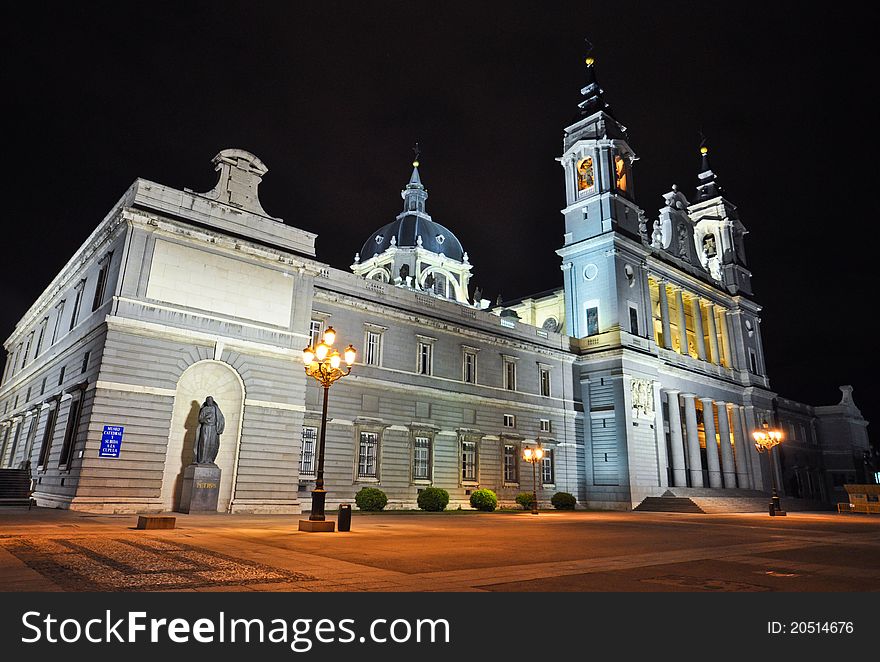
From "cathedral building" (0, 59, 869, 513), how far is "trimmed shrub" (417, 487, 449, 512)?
192 centimetres

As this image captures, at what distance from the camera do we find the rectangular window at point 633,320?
44250 mm

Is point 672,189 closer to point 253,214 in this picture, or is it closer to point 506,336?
point 506,336

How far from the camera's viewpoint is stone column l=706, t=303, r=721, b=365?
53500 millimetres

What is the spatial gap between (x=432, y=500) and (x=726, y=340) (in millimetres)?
38644

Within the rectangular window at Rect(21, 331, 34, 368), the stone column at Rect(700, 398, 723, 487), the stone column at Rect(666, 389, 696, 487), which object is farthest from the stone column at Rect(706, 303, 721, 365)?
the rectangular window at Rect(21, 331, 34, 368)

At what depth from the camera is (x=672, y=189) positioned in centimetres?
5556

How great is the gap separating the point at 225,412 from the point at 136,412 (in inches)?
142

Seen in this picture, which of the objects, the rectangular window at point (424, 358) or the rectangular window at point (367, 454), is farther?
the rectangular window at point (424, 358)

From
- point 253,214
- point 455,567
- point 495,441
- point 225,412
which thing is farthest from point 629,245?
point 455,567

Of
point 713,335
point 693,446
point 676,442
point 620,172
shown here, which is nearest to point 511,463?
point 676,442

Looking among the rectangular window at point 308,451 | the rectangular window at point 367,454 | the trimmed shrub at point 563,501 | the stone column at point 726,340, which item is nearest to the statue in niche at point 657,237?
the stone column at point 726,340

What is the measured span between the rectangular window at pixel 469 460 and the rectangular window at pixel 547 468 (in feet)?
20.3

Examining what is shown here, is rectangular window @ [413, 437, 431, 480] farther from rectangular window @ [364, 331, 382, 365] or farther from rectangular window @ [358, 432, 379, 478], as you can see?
rectangular window @ [364, 331, 382, 365]

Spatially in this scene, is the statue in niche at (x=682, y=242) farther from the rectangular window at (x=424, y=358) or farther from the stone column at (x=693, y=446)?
the rectangular window at (x=424, y=358)
